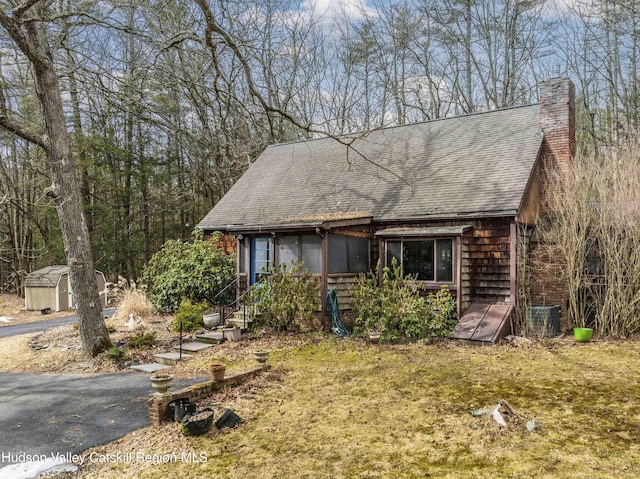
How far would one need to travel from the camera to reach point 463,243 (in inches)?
423

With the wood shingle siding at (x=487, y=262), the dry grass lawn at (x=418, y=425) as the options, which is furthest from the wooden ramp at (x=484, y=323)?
the dry grass lawn at (x=418, y=425)

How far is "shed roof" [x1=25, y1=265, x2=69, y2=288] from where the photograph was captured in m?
17.0

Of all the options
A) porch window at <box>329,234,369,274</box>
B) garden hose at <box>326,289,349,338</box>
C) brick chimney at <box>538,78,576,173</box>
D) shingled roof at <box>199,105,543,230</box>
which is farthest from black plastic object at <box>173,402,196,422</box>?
brick chimney at <box>538,78,576,173</box>

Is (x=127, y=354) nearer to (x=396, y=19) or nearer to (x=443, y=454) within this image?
(x=443, y=454)

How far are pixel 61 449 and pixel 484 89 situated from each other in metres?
22.3

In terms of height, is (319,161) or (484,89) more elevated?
(484,89)

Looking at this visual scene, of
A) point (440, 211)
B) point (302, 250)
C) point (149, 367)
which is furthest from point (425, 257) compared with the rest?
point (149, 367)

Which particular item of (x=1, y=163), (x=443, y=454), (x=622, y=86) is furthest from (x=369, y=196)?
(x=1, y=163)

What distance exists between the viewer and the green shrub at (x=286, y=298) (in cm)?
1065

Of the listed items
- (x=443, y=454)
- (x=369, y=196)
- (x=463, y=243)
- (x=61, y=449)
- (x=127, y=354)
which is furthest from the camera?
(x=369, y=196)

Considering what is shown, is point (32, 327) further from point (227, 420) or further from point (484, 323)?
point (484, 323)

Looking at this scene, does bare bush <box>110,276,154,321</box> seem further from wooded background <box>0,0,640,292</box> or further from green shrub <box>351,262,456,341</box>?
wooded background <box>0,0,640,292</box>

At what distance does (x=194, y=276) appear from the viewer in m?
13.5

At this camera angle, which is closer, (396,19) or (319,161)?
(319,161)
